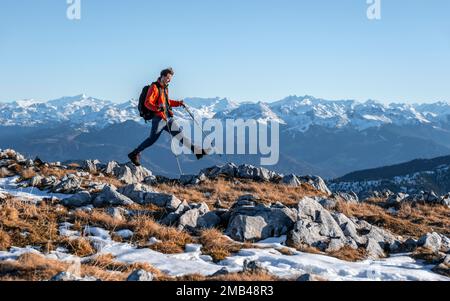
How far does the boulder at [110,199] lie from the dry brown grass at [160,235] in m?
2.30

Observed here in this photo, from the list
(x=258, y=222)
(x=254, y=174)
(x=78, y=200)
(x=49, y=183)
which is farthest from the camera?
(x=254, y=174)

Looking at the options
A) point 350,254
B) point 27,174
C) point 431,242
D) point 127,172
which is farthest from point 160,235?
point 127,172

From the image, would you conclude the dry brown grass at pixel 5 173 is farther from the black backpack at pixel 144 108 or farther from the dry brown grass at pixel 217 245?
the dry brown grass at pixel 217 245

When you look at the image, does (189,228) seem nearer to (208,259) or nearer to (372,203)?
(208,259)

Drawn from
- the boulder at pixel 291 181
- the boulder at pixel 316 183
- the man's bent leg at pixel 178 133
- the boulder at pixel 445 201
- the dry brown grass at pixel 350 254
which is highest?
the man's bent leg at pixel 178 133

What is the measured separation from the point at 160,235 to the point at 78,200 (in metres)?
4.29

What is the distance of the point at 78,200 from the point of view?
16125 millimetres

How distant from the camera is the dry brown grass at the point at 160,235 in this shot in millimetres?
12328

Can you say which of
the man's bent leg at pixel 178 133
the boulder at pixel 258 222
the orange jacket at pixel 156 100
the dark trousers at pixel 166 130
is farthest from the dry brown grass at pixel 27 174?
the boulder at pixel 258 222

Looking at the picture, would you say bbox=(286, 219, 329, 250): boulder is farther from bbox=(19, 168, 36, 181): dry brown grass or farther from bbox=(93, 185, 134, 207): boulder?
bbox=(19, 168, 36, 181): dry brown grass

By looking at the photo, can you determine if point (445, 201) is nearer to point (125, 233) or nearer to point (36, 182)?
point (125, 233)

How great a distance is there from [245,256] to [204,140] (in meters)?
12.5

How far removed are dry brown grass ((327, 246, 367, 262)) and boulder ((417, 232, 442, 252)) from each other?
7.22 feet
